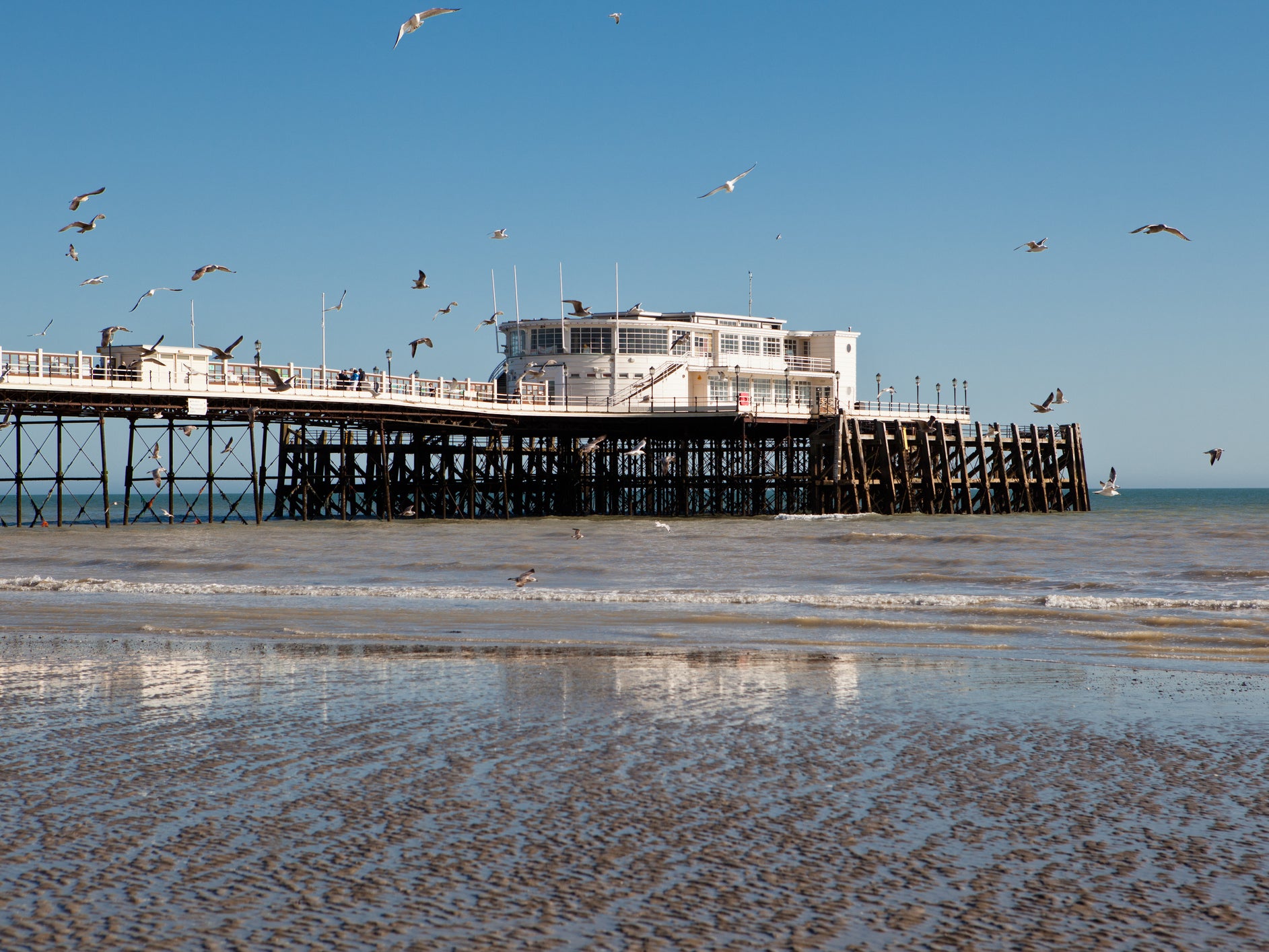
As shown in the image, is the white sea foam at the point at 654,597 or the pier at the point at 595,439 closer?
the white sea foam at the point at 654,597

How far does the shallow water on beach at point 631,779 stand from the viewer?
5.37 meters

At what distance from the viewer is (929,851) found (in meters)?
6.27

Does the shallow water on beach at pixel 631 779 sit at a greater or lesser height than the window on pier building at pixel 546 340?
lesser

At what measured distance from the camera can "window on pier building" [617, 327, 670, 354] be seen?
202 feet

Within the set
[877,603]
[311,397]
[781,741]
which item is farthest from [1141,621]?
[311,397]

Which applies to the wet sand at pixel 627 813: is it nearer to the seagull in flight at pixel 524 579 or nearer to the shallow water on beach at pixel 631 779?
the shallow water on beach at pixel 631 779

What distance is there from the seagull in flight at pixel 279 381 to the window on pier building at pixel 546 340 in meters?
17.8

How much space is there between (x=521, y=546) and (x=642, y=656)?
69.9ft

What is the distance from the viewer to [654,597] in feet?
67.4

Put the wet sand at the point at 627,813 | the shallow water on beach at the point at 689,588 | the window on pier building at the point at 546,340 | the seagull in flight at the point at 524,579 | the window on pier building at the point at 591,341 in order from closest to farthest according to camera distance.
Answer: the wet sand at the point at 627,813 < the shallow water on beach at the point at 689,588 < the seagull in flight at the point at 524,579 < the window on pier building at the point at 591,341 < the window on pier building at the point at 546,340

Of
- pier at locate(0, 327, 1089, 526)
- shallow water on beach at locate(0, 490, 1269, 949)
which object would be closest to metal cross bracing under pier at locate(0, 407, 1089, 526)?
pier at locate(0, 327, 1089, 526)

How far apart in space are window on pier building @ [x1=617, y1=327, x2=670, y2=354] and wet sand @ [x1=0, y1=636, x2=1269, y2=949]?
50517 mm

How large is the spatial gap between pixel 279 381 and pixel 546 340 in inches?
933

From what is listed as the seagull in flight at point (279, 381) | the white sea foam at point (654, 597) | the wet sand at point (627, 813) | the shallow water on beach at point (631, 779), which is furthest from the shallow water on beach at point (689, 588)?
the seagull in flight at point (279, 381)
